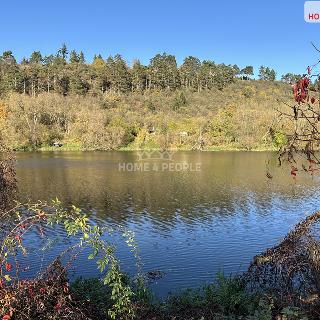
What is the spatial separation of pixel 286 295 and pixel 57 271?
25.6 ft

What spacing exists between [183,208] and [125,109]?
11595cm

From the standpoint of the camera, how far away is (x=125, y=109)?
154000mm

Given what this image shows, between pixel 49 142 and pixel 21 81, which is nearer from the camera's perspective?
pixel 49 142

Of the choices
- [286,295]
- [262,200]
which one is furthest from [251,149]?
[286,295]

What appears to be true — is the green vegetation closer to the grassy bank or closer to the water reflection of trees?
the water reflection of trees

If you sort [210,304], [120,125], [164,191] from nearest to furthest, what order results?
[210,304]
[164,191]
[120,125]

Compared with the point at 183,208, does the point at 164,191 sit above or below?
above

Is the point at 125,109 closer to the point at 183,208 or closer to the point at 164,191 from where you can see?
the point at 164,191

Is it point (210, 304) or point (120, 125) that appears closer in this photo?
point (210, 304)

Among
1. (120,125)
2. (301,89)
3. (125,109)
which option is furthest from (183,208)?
(125,109)

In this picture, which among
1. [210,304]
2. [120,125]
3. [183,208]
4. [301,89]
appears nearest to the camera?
[301,89]

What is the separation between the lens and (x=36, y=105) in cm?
13412

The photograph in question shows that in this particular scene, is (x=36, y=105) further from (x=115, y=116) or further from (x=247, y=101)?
(x=247, y=101)

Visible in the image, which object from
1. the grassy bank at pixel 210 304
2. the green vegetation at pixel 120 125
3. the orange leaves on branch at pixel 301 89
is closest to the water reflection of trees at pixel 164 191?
the grassy bank at pixel 210 304
